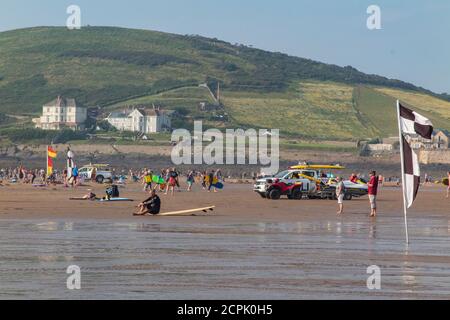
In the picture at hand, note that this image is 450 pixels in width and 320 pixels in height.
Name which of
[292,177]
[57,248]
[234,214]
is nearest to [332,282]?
[57,248]

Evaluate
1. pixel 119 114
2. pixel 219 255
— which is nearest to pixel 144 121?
pixel 119 114

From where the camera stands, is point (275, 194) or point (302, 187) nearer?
point (275, 194)

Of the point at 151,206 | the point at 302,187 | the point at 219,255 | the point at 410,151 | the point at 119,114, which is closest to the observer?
the point at 219,255

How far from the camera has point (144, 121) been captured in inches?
7180

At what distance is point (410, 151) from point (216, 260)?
576 centimetres

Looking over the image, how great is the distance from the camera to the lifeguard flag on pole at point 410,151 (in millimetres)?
23125

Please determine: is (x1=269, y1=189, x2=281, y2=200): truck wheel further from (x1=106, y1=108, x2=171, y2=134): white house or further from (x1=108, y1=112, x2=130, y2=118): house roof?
(x1=108, y1=112, x2=130, y2=118): house roof

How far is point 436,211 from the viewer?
139 feet

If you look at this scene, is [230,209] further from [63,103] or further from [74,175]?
[63,103]

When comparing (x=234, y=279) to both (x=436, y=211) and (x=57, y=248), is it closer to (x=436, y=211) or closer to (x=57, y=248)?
(x=57, y=248)

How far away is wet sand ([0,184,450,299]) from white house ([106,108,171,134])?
474ft

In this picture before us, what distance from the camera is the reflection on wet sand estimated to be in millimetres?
15750

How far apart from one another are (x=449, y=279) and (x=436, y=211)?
25.1m

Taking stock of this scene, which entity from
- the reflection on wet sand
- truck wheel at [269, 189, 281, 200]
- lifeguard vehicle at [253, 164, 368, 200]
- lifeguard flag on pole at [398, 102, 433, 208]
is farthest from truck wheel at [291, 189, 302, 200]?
lifeguard flag on pole at [398, 102, 433, 208]
